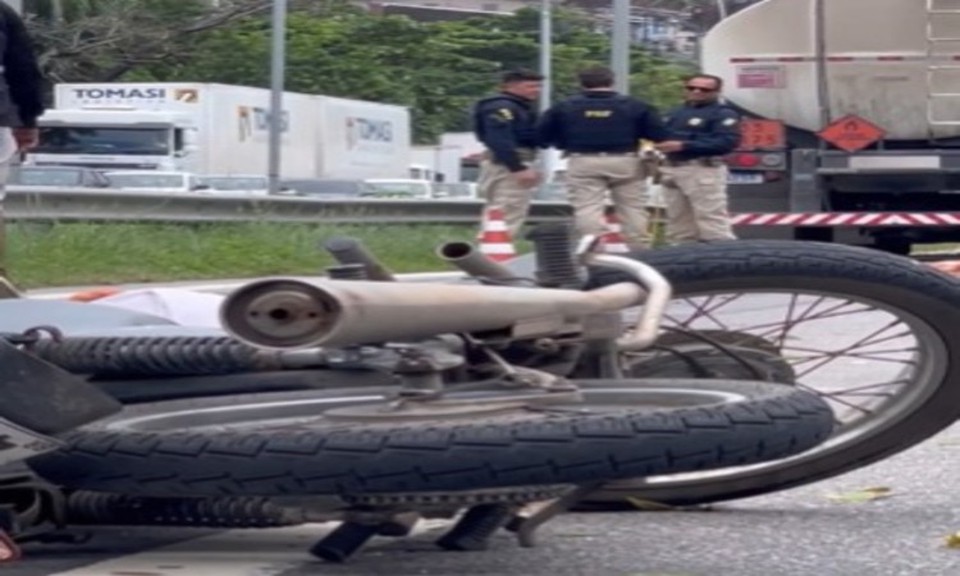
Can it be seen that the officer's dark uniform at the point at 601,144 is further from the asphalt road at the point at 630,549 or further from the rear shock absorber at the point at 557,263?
the rear shock absorber at the point at 557,263

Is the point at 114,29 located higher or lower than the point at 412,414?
lower

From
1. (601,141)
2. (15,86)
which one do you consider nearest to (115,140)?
(601,141)

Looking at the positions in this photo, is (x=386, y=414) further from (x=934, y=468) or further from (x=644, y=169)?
(x=644, y=169)

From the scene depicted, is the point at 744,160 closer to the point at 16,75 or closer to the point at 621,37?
the point at 621,37

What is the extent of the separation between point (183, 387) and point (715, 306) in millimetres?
1245

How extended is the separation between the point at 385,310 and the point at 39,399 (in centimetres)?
63

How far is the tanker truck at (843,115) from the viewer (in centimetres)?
1781

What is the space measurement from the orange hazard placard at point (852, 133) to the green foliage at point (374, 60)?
33.3m

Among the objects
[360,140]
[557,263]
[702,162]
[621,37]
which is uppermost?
[557,263]

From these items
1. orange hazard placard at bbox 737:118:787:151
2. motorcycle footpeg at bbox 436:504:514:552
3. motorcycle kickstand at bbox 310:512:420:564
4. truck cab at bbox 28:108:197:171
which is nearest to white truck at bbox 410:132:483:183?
truck cab at bbox 28:108:197:171

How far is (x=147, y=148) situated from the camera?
40.3 metres

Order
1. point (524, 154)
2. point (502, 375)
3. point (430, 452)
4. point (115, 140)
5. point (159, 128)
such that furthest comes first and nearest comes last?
point (159, 128), point (115, 140), point (524, 154), point (502, 375), point (430, 452)

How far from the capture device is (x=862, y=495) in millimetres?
5730

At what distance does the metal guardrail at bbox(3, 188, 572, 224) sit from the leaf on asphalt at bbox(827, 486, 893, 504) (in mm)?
9961
